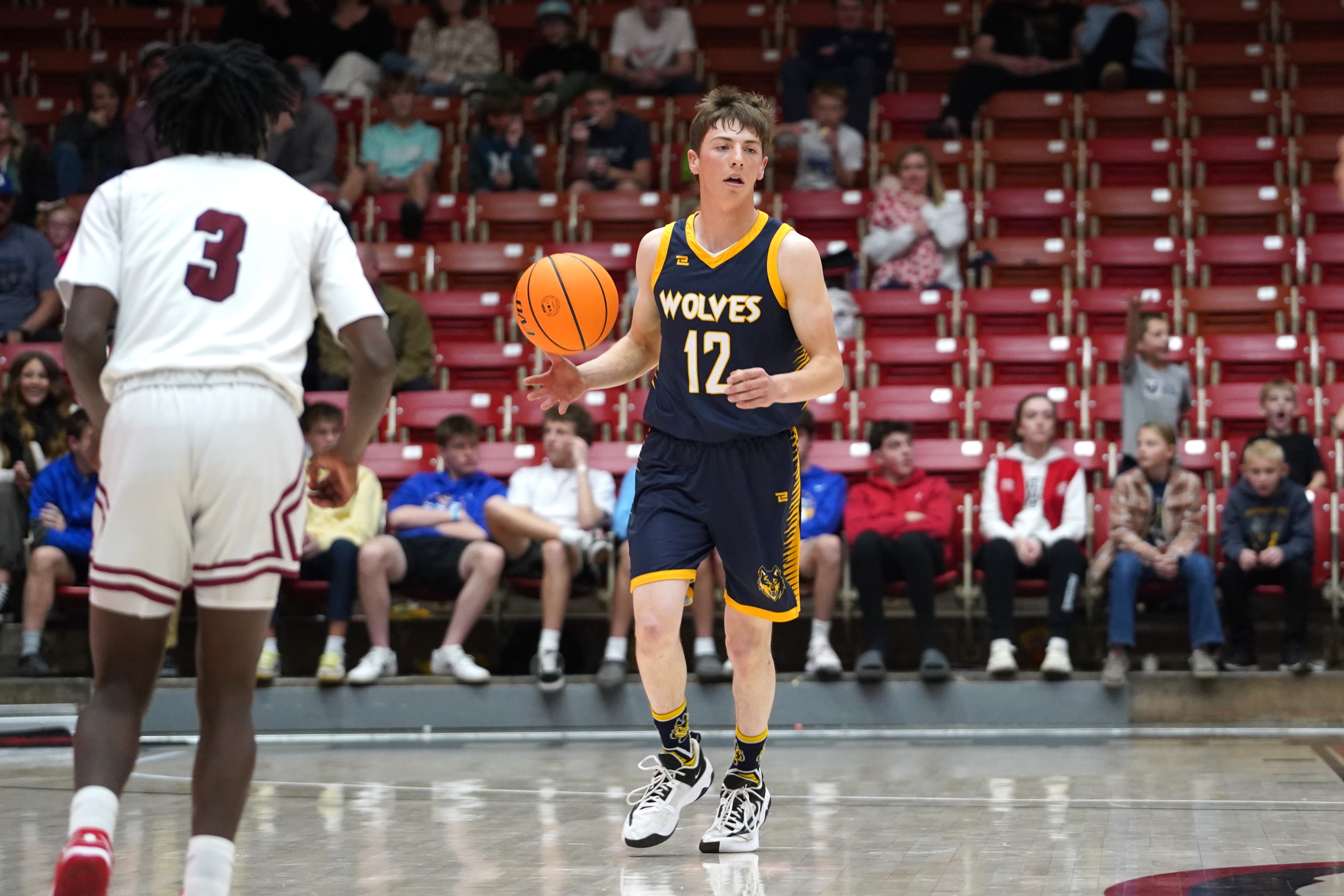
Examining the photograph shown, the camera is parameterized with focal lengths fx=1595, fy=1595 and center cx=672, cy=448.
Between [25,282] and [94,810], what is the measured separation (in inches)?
301

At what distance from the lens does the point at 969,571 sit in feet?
26.2

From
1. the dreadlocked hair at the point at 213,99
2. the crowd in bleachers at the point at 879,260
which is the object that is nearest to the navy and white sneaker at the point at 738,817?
the dreadlocked hair at the point at 213,99

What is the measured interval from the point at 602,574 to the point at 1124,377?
2916 millimetres

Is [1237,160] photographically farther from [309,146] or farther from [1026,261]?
[309,146]

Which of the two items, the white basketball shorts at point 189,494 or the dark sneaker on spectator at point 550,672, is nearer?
the white basketball shorts at point 189,494

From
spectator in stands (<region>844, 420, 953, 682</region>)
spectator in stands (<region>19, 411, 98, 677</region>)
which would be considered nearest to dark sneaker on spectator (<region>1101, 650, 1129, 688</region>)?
spectator in stands (<region>844, 420, 953, 682</region>)

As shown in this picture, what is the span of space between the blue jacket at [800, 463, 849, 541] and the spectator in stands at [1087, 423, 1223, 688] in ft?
4.17

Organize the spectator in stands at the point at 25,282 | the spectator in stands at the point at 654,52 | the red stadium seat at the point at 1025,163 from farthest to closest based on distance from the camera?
the spectator in stands at the point at 654,52 → the red stadium seat at the point at 1025,163 → the spectator in stands at the point at 25,282

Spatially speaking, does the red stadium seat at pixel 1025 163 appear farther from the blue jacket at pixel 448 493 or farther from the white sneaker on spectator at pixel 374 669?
the white sneaker on spectator at pixel 374 669

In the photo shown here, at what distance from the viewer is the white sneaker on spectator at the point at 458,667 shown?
299 inches

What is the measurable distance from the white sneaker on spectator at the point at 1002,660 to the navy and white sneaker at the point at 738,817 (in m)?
3.24

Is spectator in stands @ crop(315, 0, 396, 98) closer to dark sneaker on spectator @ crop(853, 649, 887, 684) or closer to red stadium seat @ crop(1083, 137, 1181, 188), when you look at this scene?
red stadium seat @ crop(1083, 137, 1181, 188)

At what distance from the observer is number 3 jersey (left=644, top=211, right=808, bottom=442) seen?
4359mm

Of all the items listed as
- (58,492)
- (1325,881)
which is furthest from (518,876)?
(58,492)
